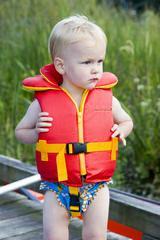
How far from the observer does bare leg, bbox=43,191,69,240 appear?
2988mm

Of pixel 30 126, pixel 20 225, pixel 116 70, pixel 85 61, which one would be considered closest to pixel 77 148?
pixel 30 126

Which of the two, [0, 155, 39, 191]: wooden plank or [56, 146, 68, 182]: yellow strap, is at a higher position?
[56, 146, 68, 182]: yellow strap

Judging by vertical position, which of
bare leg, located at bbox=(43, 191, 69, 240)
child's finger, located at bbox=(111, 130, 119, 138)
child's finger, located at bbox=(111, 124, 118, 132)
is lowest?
bare leg, located at bbox=(43, 191, 69, 240)

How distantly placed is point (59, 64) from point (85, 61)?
0.47 ft

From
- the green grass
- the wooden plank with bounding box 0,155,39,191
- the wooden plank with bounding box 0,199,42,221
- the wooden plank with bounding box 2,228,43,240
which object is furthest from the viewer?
the green grass

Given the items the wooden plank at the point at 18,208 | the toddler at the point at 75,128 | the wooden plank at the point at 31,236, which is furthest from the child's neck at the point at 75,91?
the wooden plank at the point at 18,208

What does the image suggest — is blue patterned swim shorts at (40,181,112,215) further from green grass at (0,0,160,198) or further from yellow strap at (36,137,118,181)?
green grass at (0,0,160,198)

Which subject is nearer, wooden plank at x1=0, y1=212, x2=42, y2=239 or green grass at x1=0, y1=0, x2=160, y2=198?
wooden plank at x1=0, y1=212, x2=42, y2=239

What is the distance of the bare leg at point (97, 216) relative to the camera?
2982mm

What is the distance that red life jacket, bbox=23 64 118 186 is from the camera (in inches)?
113

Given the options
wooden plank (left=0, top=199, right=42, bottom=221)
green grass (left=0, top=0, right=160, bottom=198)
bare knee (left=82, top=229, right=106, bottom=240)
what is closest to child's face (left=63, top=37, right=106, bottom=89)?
bare knee (left=82, top=229, right=106, bottom=240)

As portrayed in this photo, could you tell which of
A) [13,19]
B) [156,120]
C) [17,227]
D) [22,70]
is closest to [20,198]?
[17,227]

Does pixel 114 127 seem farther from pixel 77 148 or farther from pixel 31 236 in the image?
pixel 31 236

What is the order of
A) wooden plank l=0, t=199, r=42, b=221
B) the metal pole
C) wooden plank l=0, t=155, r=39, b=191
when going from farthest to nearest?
wooden plank l=0, t=155, r=39, b=191 → wooden plank l=0, t=199, r=42, b=221 → the metal pole
